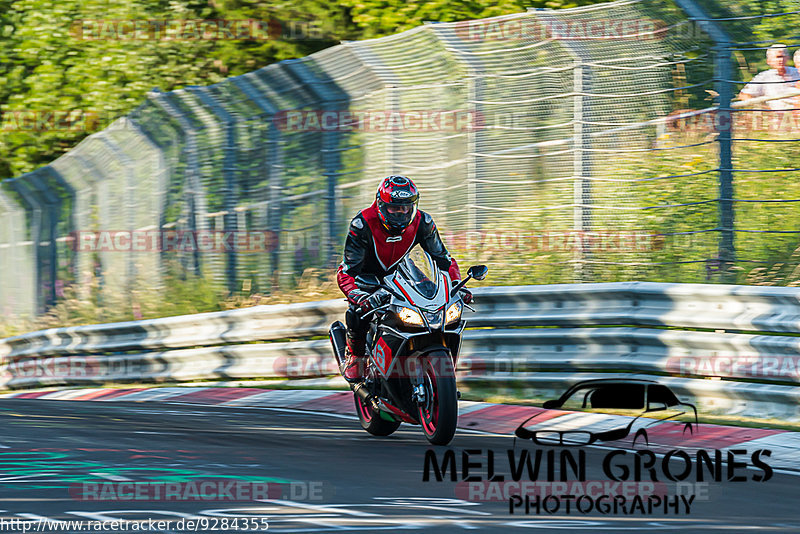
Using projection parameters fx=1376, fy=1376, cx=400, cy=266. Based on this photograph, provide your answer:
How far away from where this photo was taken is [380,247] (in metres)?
9.59

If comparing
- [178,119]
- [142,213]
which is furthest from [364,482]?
[142,213]

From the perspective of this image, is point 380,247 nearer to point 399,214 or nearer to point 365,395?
point 399,214

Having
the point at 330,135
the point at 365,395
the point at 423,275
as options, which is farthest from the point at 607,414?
the point at 330,135

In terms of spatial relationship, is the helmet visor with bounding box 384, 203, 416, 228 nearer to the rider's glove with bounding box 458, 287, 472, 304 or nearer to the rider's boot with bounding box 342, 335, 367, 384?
the rider's glove with bounding box 458, 287, 472, 304

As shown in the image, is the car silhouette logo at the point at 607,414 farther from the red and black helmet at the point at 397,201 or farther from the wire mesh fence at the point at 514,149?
the red and black helmet at the point at 397,201

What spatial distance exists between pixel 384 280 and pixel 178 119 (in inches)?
286

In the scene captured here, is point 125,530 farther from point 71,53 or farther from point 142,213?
point 71,53

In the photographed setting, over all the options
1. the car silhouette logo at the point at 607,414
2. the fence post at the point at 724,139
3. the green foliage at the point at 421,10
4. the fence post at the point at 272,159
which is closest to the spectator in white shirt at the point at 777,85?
the fence post at the point at 724,139

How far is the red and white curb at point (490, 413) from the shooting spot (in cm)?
907

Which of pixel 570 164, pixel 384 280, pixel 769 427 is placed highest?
pixel 570 164

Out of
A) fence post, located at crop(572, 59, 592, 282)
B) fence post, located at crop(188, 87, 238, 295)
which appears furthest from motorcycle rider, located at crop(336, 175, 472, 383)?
fence post, located at crop(188, 87, 238, 295)

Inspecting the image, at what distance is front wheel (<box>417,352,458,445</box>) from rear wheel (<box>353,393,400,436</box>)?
2.77 ft

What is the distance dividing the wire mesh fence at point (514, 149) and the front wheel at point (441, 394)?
11.1 ft

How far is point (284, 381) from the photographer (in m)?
13.6
